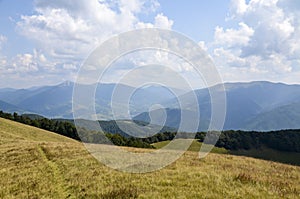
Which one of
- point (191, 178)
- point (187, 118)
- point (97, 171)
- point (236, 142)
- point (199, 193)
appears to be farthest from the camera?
point (236, 142)

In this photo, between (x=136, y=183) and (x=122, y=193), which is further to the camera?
(x=136, y=183)

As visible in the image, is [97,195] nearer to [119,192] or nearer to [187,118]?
[119,192]

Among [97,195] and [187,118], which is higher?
[187,118]

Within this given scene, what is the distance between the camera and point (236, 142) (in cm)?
17412

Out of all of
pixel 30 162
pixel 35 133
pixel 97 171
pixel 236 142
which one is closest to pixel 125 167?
pixel 97 171

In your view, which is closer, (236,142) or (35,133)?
(35,133)

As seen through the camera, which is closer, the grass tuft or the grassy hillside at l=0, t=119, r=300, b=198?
the grass tuft

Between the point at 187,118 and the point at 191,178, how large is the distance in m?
11.5

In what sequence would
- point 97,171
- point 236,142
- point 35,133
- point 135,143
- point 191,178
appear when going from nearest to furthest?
point 191,178 → point 97,171 → point 35,133 → point 135,143 → point 236,142

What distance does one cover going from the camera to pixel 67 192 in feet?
53.9

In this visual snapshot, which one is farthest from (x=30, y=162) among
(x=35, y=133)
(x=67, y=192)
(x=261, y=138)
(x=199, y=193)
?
(x=261, y=138)

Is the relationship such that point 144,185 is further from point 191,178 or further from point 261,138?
point 261,138

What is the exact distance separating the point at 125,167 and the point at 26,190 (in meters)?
6.76

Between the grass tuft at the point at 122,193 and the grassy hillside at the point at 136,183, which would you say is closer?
the grass tuft at the point at 122,193
